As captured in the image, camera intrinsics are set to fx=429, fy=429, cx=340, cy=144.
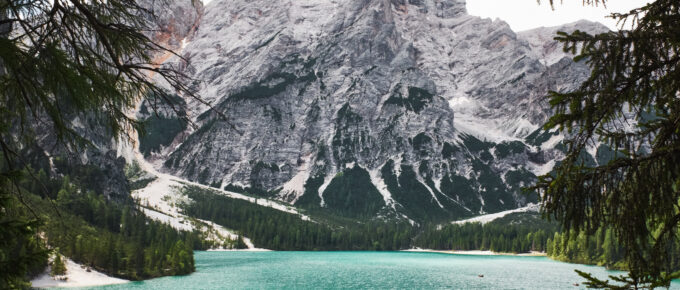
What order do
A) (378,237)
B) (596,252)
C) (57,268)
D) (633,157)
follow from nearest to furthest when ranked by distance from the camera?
(633,157), (57,268), (596,252), (378,237)

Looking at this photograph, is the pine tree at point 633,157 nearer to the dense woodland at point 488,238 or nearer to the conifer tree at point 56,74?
the conifer tree at point 56,74

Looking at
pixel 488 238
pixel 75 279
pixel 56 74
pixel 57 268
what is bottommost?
pixel 75 279

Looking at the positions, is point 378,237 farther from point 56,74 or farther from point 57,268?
point 56,74

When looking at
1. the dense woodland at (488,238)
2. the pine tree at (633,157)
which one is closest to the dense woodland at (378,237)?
the dense woodland at (488,238)

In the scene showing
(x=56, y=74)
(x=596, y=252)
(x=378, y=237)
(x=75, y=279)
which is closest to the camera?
(x=56, y=74)

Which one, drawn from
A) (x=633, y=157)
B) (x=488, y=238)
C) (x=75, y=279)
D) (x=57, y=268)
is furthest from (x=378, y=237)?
(x=633, y=157)

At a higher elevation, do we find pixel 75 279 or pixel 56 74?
pixel 56 74

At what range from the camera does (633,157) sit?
534 centimetres

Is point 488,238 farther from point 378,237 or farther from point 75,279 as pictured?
point 75,279

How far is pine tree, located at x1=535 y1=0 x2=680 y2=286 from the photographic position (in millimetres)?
5078

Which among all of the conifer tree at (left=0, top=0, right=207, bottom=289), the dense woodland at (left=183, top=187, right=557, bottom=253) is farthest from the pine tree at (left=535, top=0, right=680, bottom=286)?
the dense woodland at (left=183, top=187, right=557, bottom=253)

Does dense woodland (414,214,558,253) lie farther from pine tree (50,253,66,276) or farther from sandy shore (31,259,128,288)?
pine tree (50,253,66,276)

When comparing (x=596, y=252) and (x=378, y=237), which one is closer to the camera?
(x=596, y=252)

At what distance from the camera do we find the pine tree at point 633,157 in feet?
16.7
